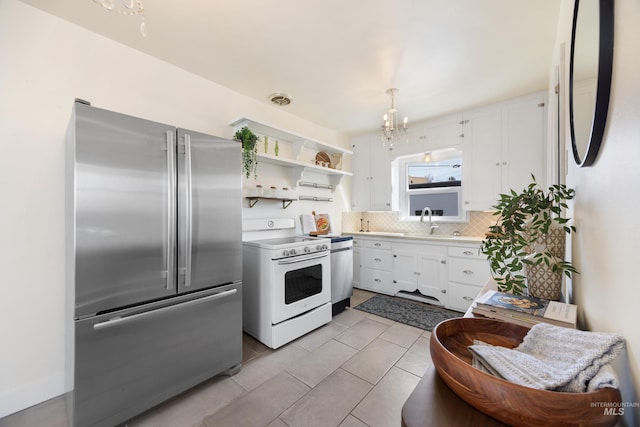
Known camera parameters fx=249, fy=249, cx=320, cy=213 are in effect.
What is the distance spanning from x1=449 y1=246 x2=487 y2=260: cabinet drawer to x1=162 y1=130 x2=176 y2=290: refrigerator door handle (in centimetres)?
308

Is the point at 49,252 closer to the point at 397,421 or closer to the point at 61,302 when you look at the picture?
the point at 61,302

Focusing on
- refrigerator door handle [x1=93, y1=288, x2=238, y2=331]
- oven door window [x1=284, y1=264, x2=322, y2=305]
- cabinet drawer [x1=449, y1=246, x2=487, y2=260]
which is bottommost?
oven door window [x1=284, y1=264, x2=322, y2=305]

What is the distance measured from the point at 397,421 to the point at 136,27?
10.9ft

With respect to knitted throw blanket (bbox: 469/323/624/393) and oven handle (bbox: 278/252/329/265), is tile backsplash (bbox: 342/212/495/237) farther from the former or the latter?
knitted throw blanket (bbox: 469/323/624/393)

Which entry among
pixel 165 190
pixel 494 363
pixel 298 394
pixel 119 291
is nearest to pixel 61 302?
pixel 119 291

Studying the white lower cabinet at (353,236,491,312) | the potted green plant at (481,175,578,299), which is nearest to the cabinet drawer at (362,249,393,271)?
the white lower cabinet at (353,236,491,312)

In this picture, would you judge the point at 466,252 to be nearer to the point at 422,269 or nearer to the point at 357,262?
the point at 422,269

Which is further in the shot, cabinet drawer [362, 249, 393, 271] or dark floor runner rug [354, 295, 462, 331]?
cabinet drawer [362, 249, 393, 271]

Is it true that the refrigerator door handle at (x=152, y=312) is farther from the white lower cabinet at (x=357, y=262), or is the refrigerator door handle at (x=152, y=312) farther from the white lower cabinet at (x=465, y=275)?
the white lower cabinet at (x=465, y=275)

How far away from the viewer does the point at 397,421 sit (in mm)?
1558

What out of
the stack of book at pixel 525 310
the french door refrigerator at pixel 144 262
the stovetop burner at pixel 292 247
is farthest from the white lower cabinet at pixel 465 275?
the french door refrigerator at pixel 144 262

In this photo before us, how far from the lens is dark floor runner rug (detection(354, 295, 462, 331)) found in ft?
9.52

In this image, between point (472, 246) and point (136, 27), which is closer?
point (136, 27)

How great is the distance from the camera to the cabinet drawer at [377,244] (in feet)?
12.4
